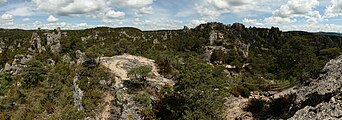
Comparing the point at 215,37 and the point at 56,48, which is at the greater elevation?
the point at 215,37

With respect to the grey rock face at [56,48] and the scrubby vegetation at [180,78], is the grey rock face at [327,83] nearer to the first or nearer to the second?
the scrubby vegetation at [180,78]

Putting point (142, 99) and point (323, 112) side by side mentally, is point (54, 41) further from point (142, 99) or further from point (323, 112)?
point (323, 112)

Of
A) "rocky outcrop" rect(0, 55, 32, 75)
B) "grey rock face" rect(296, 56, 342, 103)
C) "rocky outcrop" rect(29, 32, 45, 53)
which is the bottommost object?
"rocky outcrop" rect(0, 55, 32, 75)

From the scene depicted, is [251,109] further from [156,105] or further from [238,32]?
[238,32]

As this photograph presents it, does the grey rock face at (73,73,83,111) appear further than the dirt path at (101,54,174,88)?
No

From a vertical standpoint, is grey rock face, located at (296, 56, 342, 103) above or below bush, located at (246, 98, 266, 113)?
above

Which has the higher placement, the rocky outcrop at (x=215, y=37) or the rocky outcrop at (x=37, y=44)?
the rocky outcrop at (x=215, y=37)

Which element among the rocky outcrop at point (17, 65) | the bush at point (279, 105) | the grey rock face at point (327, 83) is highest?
the grey rock face at point (327, 83)

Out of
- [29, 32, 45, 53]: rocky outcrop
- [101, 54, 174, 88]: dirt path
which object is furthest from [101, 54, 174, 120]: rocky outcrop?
[29, 32, 45, 53]: rocky outcrop

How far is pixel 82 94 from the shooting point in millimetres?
37875

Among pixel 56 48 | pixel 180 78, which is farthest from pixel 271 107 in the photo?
pixel 56 48

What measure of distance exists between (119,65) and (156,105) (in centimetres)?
1634

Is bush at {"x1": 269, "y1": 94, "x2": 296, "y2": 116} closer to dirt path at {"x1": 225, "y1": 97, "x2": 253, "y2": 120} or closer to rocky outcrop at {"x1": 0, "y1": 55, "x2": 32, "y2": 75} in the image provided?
dirt path at {"x1": 225, "y1": 97, "x2": 253, "y2": 120}

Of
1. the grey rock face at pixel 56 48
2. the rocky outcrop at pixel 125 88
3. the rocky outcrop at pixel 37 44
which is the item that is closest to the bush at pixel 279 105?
the rocky outcrop at pixel 125 88
